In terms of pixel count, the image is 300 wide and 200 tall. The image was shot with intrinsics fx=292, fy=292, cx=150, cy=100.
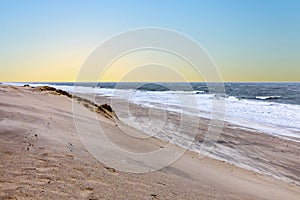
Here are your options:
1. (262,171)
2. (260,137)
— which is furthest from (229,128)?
(262,171)

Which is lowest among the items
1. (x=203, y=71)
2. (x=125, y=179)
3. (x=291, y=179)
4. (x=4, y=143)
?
(x=291, y=179)

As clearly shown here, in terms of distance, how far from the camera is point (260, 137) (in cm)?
1605

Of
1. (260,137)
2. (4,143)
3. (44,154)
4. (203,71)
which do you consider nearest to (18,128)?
(4,143)

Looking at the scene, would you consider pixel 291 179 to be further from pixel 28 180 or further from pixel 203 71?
pixel 28 180

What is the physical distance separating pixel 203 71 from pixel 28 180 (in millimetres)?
4398

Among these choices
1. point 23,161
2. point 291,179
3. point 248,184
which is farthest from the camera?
point 291,179

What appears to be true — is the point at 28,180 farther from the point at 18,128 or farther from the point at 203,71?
the point at 203,71

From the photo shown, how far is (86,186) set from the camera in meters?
4.16

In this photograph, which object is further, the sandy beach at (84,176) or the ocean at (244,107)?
the ocean at (244,107)

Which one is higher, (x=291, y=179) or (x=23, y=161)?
(x=23, y=161)

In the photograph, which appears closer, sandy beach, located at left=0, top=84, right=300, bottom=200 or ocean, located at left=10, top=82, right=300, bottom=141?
sandy beach, located at left=0, top=84, right=300, bottom=200

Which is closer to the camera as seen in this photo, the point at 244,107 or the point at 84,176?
the point at 84,176

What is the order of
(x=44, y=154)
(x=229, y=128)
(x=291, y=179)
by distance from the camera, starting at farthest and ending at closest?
1. (x=229, y=128)
2. (x=291, y=179)
3. (x=44, y=154)

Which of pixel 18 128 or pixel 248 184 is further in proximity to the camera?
pixel 248 184
